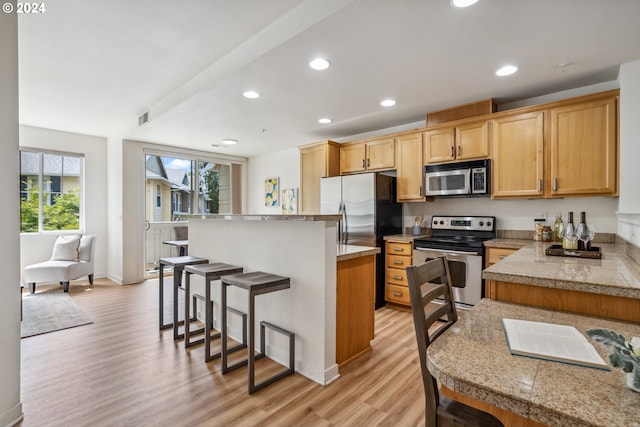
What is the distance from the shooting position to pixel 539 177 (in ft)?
10.2

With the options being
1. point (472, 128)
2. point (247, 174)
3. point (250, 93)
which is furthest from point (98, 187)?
point (472, 128)

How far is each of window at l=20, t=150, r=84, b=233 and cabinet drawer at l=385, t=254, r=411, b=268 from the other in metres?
5.40

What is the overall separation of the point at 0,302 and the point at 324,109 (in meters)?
3.26

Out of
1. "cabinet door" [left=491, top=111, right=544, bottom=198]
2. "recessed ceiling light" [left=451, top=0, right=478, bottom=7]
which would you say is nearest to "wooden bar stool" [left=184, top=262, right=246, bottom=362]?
"recessed ceiling light" [left=451, top=0, right=478, bottom=7]

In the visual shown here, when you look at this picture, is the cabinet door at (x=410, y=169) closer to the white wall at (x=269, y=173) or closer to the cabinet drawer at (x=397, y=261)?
the cabinet drawer at (x=397, y=261)

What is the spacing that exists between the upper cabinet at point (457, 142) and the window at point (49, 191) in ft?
19.0

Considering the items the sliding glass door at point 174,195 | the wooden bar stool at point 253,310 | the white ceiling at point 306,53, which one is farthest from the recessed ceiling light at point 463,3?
the sliding glass door at point 174,195

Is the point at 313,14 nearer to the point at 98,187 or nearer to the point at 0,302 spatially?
the point at 0,302

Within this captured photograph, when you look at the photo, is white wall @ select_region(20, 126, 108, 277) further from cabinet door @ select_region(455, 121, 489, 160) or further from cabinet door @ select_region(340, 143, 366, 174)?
cabinet door @ select_region(455, 121, 489, 160)

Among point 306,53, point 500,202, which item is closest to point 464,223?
point 500,202

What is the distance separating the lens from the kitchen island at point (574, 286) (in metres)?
1.31

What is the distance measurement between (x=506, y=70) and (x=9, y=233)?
3.81 metres

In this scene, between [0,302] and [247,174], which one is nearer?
[0,302]

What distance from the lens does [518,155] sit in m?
3.23
